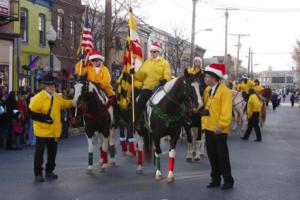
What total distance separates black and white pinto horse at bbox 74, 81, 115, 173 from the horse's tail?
847 mm

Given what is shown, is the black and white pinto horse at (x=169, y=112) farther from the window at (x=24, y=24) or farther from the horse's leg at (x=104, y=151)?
the window at (x=24, y=24)

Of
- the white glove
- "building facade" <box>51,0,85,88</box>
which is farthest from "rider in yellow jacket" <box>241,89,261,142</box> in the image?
"building facade" <box>51,0,85,88</box>

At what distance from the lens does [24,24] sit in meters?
26.4

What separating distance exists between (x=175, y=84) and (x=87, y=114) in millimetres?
2032

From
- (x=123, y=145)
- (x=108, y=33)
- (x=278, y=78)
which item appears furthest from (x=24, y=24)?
(x=278, y=78)

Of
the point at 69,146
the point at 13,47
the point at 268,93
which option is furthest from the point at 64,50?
the point at 69,146

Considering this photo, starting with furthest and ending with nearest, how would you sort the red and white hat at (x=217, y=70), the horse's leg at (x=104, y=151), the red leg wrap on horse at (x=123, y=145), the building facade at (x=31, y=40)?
the building facade at (x=31, y=40), the red leg wrap on horse at (x=123, y=145), the horse's leg at (x=104, y=151), the red and white hat at (x=217, y=70)

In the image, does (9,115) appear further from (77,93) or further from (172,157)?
(172,157)

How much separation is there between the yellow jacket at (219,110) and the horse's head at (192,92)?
0.27 metres

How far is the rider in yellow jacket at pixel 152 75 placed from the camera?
31.8ft

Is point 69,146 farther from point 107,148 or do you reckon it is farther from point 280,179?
point 280,179

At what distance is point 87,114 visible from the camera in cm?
957

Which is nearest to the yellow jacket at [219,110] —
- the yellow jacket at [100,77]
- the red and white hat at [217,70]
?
the red and white hat at [217,70]

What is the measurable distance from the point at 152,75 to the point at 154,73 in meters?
0.06
